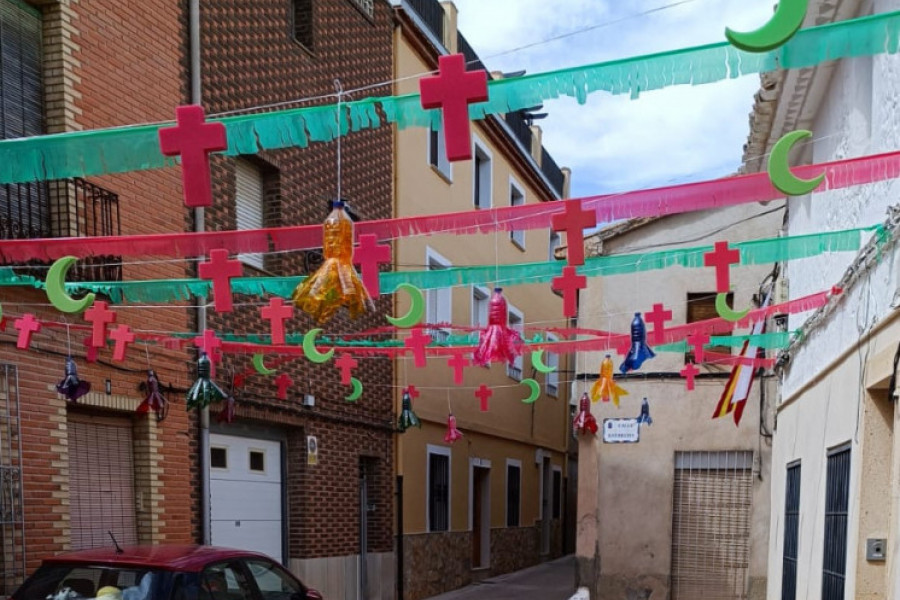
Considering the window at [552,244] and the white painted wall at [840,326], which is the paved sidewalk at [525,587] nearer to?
the white painted wall at [840,326]

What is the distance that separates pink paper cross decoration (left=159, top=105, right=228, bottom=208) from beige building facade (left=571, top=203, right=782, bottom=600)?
9369mm

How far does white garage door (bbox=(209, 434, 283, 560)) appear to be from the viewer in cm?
1055

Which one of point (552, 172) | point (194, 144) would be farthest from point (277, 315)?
point (552, 172)

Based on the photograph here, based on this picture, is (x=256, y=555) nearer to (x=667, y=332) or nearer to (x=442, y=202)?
(x=667, y=332)

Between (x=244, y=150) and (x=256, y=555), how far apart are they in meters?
4.37

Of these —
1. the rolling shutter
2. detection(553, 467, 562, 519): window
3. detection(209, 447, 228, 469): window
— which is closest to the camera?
the rolling shutter

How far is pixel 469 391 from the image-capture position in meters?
18.1

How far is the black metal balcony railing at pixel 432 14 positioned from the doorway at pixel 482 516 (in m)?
9.18

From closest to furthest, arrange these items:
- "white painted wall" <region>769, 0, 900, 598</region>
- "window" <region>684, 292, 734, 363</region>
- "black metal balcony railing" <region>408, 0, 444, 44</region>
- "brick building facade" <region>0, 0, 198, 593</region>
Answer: "white painted wall" <region>769, 0, 900, 598</region>
"brick building facade" <region>0, 0, 198, 593</region>
"window" <region>684, 292, 734, 363</region>
"black metal balcony railing" <region>408, 0, 444, 44</region>

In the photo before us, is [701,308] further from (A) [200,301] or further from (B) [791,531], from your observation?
(A) [200,301]

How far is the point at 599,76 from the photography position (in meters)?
3.61

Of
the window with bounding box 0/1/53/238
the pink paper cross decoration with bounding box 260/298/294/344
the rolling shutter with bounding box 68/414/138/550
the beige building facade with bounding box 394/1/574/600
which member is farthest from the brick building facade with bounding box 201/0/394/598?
the pink paper cross decoration with bounding box 260/298/294/344

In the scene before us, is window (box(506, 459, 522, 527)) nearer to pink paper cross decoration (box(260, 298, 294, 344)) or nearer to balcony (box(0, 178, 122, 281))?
balcony (box(0, 178, 122, 281))

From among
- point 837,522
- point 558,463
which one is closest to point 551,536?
point 558,463
